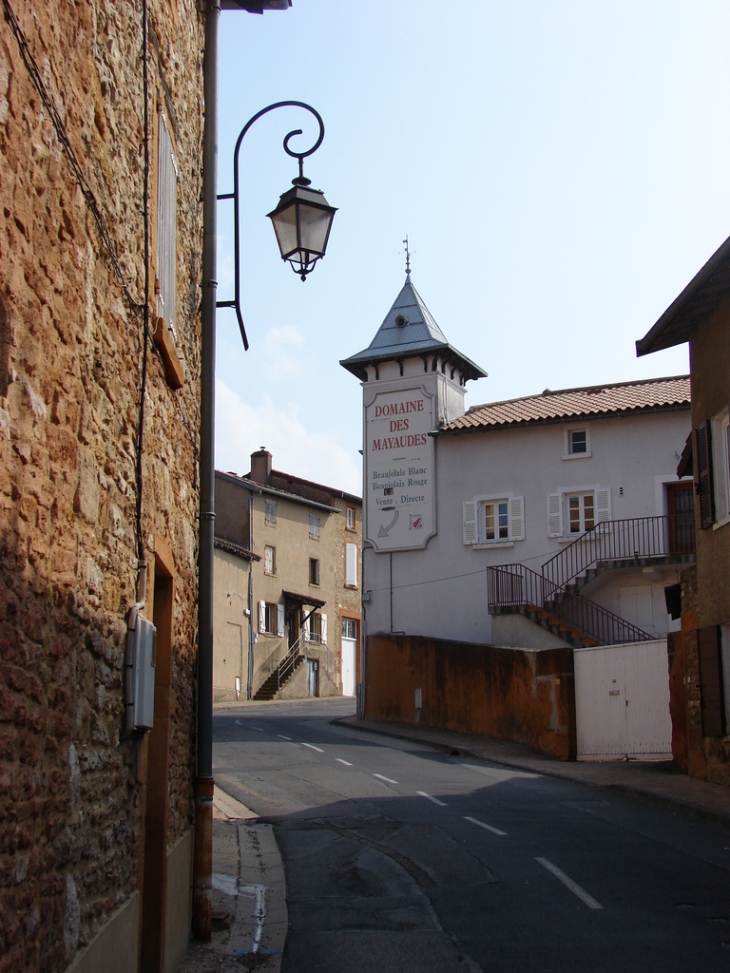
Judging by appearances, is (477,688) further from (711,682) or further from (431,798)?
(431,798)

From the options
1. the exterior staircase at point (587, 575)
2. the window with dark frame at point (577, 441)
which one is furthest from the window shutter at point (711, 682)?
the window with dark frame at point (577, 441)

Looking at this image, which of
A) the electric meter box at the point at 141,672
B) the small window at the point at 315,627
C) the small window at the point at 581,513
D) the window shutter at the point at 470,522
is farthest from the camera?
the small window at the point at 315,627

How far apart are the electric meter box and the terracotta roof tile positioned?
94.2ft

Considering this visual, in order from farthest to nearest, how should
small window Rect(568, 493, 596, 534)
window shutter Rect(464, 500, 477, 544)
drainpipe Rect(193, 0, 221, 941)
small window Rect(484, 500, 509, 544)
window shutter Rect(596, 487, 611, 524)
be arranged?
window shutter Rect(464, 500, 477, 544), small window Rect(484, 500, 509, 544), small window Rect(568, 493, 596, 534), window shutter Rect(596, 487, 611, 524), drainpipe Rect(193, 0, 221, 941)

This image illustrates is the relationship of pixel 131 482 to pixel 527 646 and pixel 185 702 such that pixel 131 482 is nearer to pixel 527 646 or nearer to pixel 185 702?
pixel 185 702

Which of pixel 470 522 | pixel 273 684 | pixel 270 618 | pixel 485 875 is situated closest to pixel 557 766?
pixel 485 875

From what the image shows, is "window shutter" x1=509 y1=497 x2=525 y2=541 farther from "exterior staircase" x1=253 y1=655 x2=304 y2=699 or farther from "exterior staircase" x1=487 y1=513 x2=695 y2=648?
"exterior staircase" x1=253 y1=655 x2=304 y2=699

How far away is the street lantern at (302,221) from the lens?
9398 millimetres

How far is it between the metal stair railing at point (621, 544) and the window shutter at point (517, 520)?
1.31 metres

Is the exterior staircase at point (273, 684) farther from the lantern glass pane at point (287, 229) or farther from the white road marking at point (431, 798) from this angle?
the lantern glass pane at point (287, 229)

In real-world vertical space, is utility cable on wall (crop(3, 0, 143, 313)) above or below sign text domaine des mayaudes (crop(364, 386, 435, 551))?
below

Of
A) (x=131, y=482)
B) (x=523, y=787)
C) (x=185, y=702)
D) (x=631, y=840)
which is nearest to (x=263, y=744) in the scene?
(x=523, y=787)

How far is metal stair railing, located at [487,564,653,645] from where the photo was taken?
31250 millimetres

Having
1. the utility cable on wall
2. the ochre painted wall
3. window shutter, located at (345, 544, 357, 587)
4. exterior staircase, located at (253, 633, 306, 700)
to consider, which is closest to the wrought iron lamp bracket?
the utility cable on wall
